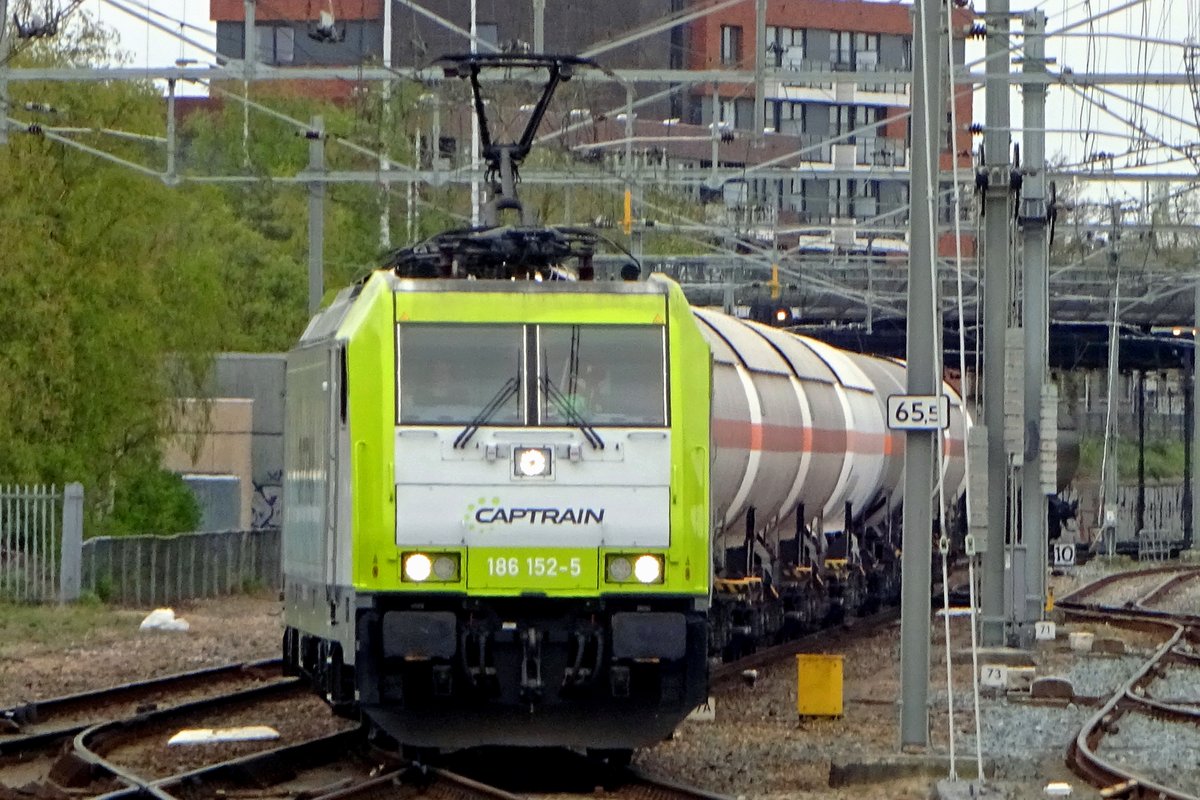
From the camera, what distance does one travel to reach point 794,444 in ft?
71.2

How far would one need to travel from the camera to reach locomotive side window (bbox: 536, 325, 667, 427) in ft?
42.7

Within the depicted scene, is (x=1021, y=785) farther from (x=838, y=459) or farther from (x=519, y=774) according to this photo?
(x=838, y=459)

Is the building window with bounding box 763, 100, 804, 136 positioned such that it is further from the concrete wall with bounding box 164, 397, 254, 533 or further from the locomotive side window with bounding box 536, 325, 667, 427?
the locomotive side window with bounding box 536, 325, 667, 427

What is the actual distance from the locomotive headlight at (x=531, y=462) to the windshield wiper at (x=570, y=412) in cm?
26

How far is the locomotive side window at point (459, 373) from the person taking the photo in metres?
12.9

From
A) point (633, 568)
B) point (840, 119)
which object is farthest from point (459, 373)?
point (840, 119)

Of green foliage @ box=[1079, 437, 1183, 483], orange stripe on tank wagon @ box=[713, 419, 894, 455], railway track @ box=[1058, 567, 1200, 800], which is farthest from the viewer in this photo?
green foliage @ box=[1079, 437, 1183, 483]

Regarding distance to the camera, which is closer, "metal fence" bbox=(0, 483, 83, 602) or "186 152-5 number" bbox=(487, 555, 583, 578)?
"186 152-5 number" bbox=(487, 555, 583, 578)

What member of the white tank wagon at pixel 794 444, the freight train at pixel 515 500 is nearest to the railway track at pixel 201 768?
the freight train at pixel 515 500

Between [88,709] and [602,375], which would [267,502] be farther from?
[602,375]

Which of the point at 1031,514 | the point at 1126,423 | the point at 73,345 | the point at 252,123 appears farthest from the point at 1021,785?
the point at 1126,423

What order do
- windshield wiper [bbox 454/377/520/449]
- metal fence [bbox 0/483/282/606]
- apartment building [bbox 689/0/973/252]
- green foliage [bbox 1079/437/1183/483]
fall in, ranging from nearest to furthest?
windshield wiper [bbox 454/377/520/449], metal fence [bbox 0/483/282/606], green foliage [bbox 1079/437/1183/483], apartment building [bbox 689/0/973/252]

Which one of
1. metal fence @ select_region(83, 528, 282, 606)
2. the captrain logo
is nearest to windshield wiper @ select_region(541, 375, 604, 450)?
the captrain logo

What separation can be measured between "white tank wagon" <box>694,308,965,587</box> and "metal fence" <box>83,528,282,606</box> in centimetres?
973
